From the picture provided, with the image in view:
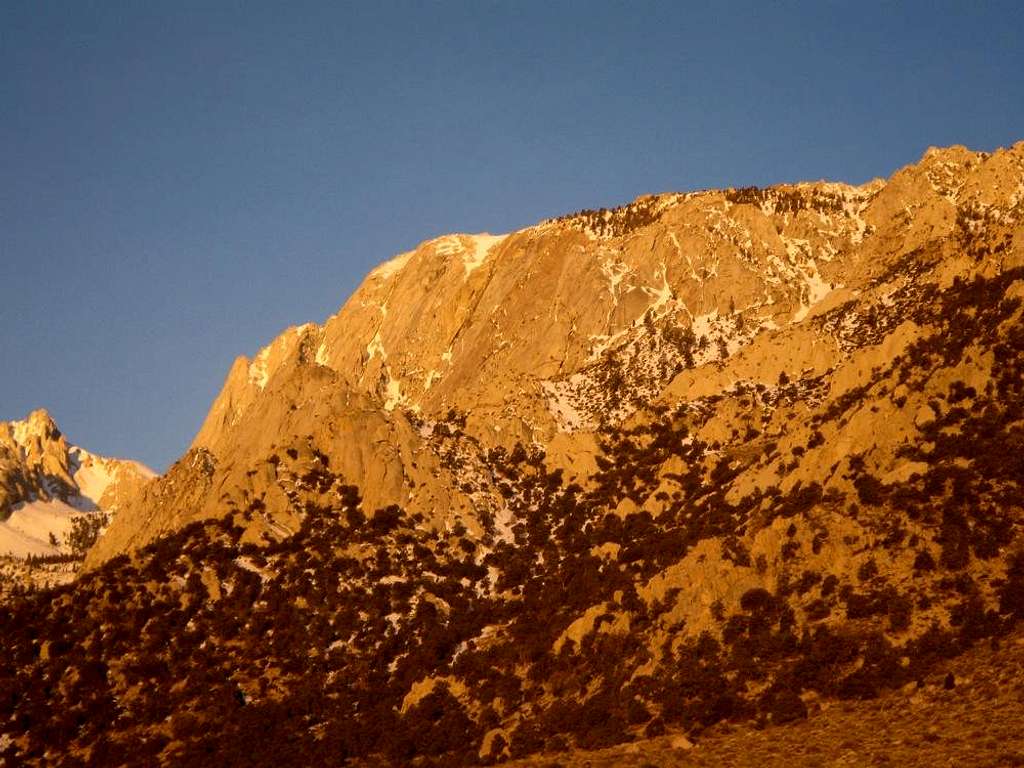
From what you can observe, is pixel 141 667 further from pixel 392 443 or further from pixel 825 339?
pixel 825 339

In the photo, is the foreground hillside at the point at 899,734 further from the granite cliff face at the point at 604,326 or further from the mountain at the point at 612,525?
the granite cliff face at the point at 604,326

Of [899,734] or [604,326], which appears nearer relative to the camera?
[899,734]

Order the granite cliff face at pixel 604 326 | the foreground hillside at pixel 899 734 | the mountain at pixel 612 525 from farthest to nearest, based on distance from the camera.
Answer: the granite cliff face at pixel 604 326 → the mountain at pixel 612 525 → the foreground hillside at pixel 899 734

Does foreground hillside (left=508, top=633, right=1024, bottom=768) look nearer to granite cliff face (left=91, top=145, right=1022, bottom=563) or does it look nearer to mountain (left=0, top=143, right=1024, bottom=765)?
mountain (left=0, top=143, right=1024, bottom=765)

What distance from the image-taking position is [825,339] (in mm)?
96312

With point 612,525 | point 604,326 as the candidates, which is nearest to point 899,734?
point 612,525

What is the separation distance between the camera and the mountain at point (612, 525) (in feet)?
165

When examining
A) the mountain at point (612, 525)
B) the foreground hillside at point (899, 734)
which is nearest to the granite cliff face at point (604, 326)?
the mountain at point (612, 525)

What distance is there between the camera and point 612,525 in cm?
7719

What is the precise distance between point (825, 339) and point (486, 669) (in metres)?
46.5

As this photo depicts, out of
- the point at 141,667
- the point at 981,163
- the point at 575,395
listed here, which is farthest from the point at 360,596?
the point at 981,163

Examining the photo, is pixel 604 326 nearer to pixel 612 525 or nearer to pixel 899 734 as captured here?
pixel 612 525

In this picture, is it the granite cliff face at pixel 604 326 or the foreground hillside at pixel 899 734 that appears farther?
the granite cliff face at pixel 604 326

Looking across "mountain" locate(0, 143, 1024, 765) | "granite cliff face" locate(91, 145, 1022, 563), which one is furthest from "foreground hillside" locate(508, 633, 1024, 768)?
"granite cliff face" locate(91, 145, 1022, 563)
